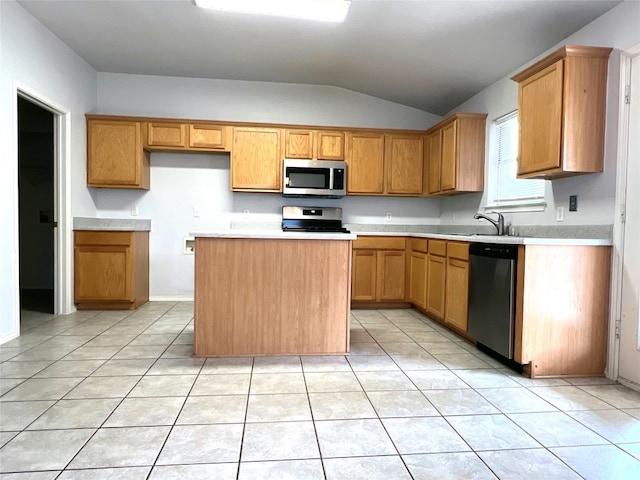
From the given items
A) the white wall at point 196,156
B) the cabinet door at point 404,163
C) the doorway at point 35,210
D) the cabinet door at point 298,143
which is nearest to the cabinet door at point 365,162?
the cabinet door at point 404,163

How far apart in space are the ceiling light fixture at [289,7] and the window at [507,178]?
6.16 feet

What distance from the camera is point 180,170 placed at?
4.78 metres

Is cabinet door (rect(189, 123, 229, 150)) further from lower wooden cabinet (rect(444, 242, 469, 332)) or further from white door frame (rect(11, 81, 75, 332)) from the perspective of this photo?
lower wooden cabinet (rect(444, 242, 469, 332))

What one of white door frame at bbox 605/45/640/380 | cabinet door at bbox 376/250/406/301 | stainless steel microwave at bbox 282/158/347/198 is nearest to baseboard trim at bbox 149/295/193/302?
stainless steel microwave at bbox 282/158/347/198

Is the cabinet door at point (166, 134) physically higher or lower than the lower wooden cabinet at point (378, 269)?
higher

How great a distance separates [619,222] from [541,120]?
2.76 ft

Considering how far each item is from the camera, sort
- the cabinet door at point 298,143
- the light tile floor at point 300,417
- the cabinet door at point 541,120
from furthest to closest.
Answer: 1. the cabinet door at point 298,143
2. the cabinet door at point 541,120
3. the light tile floor at point 300,417

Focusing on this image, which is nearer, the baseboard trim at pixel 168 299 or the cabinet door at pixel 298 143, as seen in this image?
the cabinet door at pixel 298 143

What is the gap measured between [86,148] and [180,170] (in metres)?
1.01

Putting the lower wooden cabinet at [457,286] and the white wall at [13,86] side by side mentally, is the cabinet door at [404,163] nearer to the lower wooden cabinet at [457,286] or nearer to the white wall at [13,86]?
the lower wooden cabinet at [457,286]

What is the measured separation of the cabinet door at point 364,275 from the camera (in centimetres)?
452

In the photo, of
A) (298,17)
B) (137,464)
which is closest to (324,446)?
(137,464)

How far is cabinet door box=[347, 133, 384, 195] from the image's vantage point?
4.72m

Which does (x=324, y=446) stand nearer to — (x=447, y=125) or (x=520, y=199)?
(x=520, y=199)
